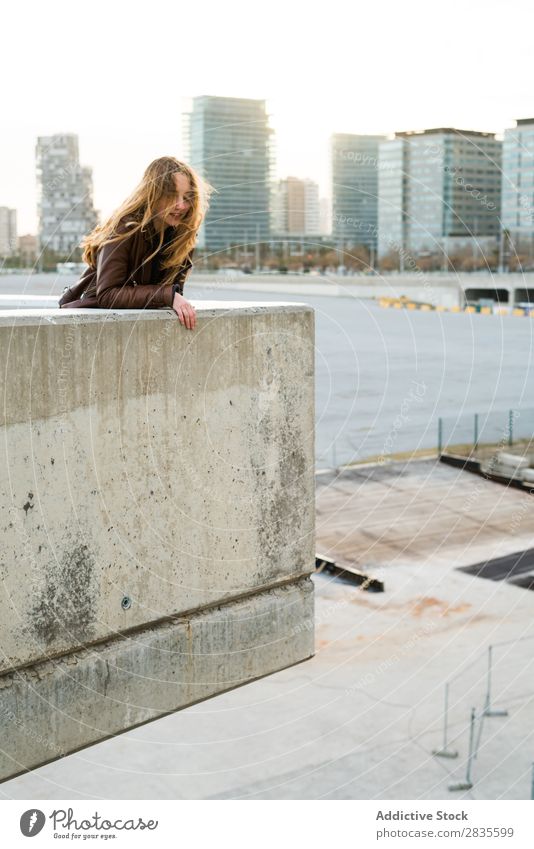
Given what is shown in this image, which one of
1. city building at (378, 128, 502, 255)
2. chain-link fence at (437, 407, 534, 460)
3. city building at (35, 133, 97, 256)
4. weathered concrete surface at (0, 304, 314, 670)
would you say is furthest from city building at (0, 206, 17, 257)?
city building at (378, 128, 502, 255)

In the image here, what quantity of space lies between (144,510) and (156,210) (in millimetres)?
1220

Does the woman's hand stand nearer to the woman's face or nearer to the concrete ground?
the woman's face

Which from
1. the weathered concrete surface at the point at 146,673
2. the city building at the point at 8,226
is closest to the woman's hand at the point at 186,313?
the weathered concrete surface at the point at 146,673

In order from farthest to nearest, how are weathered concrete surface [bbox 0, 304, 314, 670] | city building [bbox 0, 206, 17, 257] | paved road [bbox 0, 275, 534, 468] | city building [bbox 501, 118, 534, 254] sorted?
city building [bbox 501, 118, 534, 254], paved road [bbox 0, 275, 534, 468], city building [bbox 0, 206, 17, 257], weathered concrete surface [bbox 0, 304, 314, 670]

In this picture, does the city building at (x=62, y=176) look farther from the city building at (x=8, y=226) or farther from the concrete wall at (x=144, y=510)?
the concrete wall at (x=144, y=510)

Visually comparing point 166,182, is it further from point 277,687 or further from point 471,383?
point 471,383

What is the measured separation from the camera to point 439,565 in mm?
19734

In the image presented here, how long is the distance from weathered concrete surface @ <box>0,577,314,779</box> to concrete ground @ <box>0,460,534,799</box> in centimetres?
718

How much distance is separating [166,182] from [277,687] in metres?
11.0

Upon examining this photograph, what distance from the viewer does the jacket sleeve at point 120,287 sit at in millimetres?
4172

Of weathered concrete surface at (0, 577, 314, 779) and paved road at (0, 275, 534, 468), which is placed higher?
weathered concrete surface at (0, 577, 314, 779)

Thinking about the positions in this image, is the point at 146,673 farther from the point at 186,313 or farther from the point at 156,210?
the point at 156,210

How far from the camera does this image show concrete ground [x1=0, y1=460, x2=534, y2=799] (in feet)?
38.4
